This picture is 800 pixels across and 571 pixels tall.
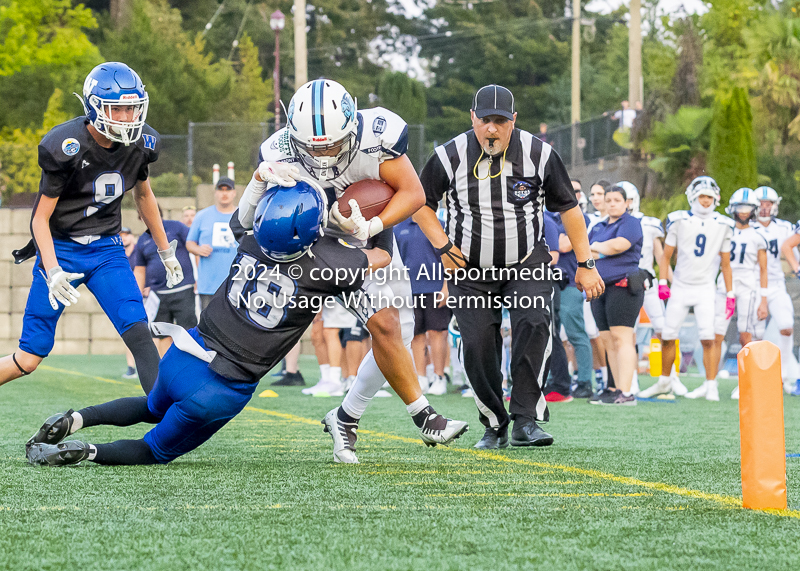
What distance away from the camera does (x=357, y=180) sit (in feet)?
15.3

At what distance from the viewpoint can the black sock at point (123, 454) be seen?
173 inches

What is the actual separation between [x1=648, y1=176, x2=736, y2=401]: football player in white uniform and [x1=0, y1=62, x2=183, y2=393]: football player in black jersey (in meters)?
5.58

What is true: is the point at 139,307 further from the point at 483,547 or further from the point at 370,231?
the point at 483,547

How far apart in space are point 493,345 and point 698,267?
4520 mm

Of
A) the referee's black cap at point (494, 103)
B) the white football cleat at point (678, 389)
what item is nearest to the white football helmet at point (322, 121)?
the referee's black cap at point (494, 103)

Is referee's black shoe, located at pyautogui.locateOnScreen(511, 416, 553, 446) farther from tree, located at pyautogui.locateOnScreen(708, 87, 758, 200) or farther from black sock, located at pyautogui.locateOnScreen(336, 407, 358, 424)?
tree, located at pyautogui.locateOnScreen(708, 87, 758, 200)

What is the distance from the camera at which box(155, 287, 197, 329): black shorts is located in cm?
1030

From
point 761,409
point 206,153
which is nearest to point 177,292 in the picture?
point 761,409

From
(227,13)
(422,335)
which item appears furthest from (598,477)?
(227,13)

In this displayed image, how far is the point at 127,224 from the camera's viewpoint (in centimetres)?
1738

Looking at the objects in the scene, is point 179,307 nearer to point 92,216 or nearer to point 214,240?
point 214,240

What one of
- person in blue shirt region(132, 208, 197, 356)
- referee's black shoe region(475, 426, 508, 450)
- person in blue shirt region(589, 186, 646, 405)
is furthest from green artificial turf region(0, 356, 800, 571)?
person in blue shirt region(132, 208, 197, 356)

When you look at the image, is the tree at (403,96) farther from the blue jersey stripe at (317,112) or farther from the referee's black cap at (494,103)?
the blue jersey stripe at (317,112)

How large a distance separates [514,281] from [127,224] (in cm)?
1293
